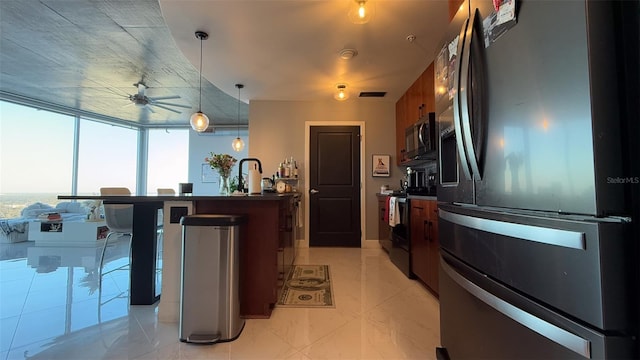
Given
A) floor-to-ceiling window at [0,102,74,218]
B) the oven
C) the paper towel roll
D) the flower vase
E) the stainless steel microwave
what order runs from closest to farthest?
the paper towel roll → the flower vase → the oven → the stainless steel microwave → floor-to-ceiling window at [0,102,74,218]

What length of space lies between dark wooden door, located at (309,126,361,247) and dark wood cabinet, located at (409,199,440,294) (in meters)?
1.77

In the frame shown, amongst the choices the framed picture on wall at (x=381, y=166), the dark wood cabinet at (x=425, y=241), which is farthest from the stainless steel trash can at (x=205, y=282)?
the framed picture on wall at (x=381, y=166)

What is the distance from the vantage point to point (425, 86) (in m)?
3.40

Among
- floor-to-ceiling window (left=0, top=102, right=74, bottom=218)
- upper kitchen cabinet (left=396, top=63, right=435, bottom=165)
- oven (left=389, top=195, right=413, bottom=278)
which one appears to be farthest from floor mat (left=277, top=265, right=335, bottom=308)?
floor-to-ceiling window (left=0, top=102, right=74, bottom=218)

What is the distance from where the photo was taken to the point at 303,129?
186 inches

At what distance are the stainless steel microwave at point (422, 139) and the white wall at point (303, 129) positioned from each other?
75 cm

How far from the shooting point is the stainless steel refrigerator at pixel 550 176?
567 millimetres

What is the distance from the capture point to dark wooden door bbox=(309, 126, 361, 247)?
460cm

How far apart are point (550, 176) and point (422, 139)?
8.95ft

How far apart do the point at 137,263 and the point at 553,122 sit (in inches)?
106

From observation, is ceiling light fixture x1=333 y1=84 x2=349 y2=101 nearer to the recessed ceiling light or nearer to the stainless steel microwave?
the recessed ceiling light

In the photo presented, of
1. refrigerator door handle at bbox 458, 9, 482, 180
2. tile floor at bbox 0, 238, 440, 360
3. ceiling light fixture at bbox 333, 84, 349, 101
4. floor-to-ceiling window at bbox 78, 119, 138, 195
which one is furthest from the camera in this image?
floor-to-ceiling window at bbox 78, 119, 138, 195

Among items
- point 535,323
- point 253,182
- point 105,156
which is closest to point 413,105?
point 253,182

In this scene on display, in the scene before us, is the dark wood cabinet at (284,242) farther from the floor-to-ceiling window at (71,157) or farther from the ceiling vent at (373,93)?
the floor-to-ceiling window at (71,157)
